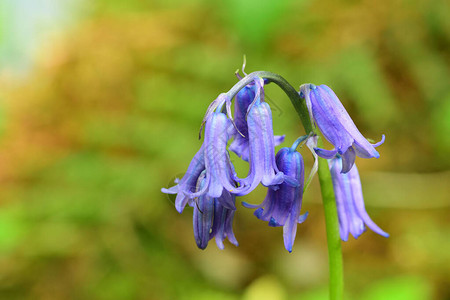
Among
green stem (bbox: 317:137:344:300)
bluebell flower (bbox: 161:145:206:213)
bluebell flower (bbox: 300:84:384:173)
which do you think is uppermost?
bluebell flower (bbox: 300:84:384:173)

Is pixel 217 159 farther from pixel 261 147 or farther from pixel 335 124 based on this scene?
pixel 335 124

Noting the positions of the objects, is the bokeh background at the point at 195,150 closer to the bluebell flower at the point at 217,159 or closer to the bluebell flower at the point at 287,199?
the bluebell flower at the point at 287,199

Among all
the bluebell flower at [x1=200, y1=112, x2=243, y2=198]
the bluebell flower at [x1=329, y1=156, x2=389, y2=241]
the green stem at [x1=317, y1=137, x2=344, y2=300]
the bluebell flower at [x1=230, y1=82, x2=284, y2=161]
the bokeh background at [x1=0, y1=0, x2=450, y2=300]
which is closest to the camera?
the bluebell flower at [x1=200, y1=112, x2=243, y2=198]

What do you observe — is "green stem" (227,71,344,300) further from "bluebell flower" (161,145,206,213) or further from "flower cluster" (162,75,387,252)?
"bluebell flower" (161,145,206,213)

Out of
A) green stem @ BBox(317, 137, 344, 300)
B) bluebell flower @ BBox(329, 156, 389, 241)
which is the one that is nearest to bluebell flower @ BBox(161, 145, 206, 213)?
green stem @ BBox(317, 137, 344, 300)

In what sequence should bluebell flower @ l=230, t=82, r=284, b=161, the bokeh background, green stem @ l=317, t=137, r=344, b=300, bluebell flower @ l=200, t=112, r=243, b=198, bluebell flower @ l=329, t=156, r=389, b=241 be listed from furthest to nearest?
1. the bokeh background
2. bluebell flower @ l=329, t=156, r=389, b=241
3. bluebell flower @ l=230, t=82, r=284, b=161
4. green stem @ l=317, t=137, r=344, b=300
5. bluebell flower @ l=200, t=112, r=243, b=198

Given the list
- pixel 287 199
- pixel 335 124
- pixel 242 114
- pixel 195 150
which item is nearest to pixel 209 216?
pixel 287 199

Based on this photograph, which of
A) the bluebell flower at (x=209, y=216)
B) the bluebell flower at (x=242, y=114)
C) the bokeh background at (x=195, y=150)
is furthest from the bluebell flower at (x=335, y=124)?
the bokeh background at (x=195, y=150)
